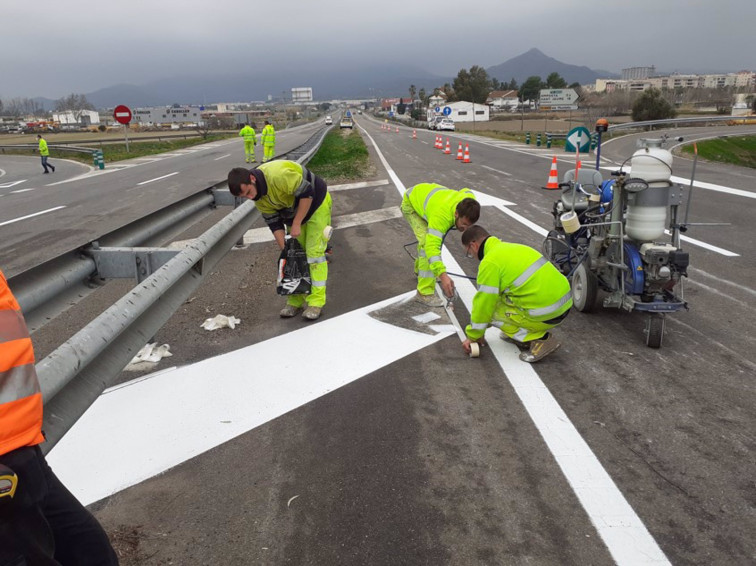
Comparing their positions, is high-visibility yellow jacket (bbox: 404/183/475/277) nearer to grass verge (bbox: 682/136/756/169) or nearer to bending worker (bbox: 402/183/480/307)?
bending worker (bbox: 402/183/480/307)

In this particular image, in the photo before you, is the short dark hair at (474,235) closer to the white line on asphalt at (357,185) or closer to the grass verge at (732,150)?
the white line on asphalt at (357,185)

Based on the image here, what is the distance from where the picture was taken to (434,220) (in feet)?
17.9

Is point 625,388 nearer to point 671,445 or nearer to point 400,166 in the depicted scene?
point 671,445

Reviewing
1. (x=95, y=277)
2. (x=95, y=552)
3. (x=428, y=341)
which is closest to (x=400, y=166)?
(x=428, y=341)

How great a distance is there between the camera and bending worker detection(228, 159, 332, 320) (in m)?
5.51

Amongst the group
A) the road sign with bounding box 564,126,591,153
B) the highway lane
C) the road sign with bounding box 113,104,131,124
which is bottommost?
the highway lane

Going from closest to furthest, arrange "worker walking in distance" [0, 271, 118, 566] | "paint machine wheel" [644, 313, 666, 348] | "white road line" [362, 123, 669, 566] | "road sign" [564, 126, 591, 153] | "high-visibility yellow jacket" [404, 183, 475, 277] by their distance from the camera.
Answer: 1. "worker walking in distance" [0, 271, 118, 566]
2. "white road line" [362, 123, 669, 566]
3. "paint machine wheel" [644, 313, 666, 348]
4. "high-visibility yellow jacket" [404, 183, 475, 277]
5. "road sign" [564, 126, 591, 153]

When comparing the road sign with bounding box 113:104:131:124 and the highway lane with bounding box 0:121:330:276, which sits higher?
the road sign with bounding box 113:104:131:124

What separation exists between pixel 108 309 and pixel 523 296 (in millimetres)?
3275

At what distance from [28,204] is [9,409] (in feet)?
53.7

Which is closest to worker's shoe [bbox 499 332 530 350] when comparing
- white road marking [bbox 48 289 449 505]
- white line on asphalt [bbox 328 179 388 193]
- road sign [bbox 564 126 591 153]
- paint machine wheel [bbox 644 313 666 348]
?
white road marking [bbox 48 289 449 505]

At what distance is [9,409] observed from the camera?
5.68 feet

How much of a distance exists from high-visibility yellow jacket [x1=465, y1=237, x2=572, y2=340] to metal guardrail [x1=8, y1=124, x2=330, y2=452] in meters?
2.34

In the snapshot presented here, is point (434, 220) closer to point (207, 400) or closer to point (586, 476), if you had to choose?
point (207, 400)
